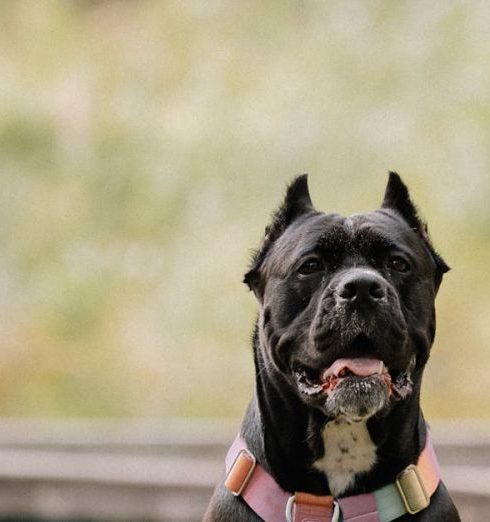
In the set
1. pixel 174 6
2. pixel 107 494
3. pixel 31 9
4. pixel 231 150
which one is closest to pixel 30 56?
pixel 31 9

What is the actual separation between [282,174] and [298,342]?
13.8 meters

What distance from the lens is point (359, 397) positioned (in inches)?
155

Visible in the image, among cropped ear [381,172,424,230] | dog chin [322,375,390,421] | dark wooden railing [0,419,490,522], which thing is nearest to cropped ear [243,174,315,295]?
cropped ear [381,172,424,230]

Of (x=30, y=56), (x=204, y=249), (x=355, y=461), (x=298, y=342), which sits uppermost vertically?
(x=30, y=56)

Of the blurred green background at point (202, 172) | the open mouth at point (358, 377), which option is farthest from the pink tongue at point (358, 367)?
the blurred green background at point (202, 172)

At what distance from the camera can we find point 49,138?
1977cm

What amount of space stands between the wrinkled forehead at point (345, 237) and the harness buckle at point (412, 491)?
0.73 m

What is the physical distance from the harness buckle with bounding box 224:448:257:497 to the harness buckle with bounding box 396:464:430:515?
47 centimetres

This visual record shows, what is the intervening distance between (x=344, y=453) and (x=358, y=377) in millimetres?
309

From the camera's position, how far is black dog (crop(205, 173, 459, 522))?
157 inches

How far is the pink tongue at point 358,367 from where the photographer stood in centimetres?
402

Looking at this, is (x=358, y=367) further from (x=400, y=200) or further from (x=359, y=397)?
(x=400, y=200)

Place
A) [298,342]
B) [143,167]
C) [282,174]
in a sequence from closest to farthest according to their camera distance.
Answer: [298,342], [282,174], [143,167]

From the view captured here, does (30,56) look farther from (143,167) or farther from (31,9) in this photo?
(143,167)
